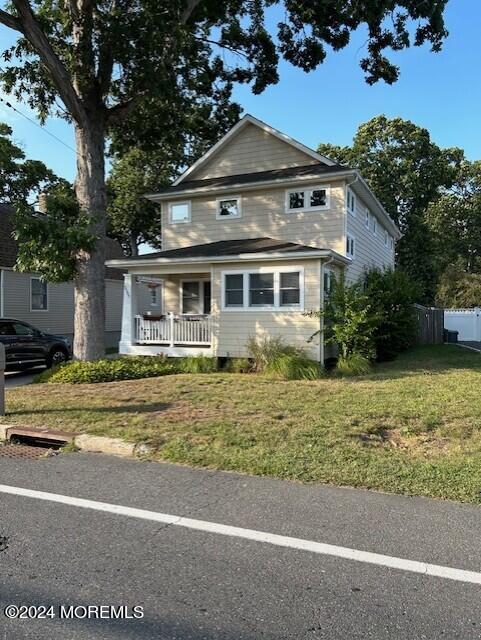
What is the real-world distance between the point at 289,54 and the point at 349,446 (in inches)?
553

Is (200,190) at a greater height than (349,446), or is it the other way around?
(200,190)

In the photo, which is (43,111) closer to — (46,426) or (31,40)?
(31,40)

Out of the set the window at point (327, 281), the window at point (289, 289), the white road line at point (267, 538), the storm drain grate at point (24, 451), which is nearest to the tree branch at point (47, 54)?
the window at point (289, 289)

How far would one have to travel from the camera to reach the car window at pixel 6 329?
1423 cm

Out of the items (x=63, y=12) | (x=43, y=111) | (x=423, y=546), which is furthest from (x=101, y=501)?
(x=43, y=111)

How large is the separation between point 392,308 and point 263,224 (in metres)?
5.01

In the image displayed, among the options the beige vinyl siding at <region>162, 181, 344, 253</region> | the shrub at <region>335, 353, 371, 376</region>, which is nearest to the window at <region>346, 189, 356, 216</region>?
the beige vinyl siding at <region>162, 181, 344, 253</region>

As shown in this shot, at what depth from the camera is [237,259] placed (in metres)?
14.8

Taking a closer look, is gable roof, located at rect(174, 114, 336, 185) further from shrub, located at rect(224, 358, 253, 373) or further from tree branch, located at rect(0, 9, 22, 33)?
tree branch, located at rect(0, 9, 22, 33)

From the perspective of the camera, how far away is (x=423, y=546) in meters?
3.81

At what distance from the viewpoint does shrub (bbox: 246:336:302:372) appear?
13492mm

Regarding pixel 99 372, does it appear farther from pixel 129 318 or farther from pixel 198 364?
pixel 129 318

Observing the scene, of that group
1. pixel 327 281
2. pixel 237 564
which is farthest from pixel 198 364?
pixel 237 564

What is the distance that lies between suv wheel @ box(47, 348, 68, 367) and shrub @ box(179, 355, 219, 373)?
3867mm
